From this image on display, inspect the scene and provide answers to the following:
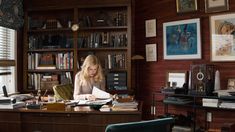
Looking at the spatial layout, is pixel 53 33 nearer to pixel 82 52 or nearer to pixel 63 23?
pixel 63 23

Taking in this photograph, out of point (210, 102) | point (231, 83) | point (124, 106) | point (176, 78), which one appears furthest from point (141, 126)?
point (176, 78)

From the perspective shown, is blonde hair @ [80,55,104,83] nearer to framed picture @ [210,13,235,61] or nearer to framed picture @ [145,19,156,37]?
framed picture @ [145,19,156,37]

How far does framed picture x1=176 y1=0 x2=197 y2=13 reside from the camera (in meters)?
4.39

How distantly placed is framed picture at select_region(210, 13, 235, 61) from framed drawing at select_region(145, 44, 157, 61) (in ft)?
3.38

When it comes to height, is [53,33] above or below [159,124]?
above

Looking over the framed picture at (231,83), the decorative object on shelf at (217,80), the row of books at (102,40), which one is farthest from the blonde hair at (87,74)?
the framed picture at (231,83)

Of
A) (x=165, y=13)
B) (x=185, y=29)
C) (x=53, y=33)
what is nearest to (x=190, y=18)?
(x=185, y=29)

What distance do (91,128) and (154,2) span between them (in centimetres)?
289

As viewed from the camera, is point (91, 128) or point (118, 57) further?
point (118, 57)

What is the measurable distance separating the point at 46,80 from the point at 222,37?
9.69 ft

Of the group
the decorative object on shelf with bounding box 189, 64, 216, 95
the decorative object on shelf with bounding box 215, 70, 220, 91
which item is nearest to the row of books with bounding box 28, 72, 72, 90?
the decorative object on shelf with bounding box 189, 64, 216, 95

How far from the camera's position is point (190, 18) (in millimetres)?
4461

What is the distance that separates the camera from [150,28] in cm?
501

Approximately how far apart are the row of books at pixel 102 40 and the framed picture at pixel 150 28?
42cm
